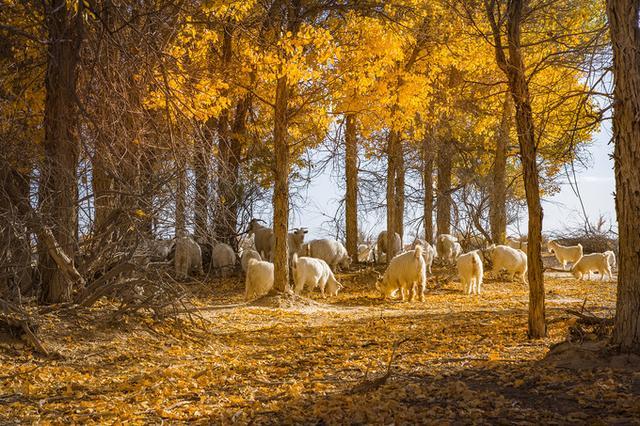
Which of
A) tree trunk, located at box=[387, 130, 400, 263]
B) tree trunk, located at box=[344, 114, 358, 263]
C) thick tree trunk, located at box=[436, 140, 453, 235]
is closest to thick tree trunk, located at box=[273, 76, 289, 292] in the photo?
tree trunk, located at box=[344, 114, 358, 263]

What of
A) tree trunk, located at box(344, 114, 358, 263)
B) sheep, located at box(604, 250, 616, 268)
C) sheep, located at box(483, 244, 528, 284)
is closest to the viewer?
tree trunk, located at box(344, 114, 358, 263)

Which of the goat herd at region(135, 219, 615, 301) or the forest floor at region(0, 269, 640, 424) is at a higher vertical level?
the goat herd at region(135, 219, 615, 301)

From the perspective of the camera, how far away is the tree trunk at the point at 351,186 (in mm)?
20734

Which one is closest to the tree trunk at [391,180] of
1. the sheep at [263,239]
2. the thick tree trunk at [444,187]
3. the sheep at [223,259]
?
the thick tree trunk at [444,187]

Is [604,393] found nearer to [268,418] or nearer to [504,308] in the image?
[268,418]

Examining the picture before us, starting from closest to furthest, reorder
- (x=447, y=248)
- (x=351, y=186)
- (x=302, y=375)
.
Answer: (x=302, y=375) < (x=351, y=186) < (x=447, y=248)

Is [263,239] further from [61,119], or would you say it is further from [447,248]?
[61,119]

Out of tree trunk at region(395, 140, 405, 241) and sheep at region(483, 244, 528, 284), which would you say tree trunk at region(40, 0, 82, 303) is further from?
tree trunk at region(395, 140, 405, 241)

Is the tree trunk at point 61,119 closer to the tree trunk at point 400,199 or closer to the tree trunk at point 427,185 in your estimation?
the tree trunk at point 400,199

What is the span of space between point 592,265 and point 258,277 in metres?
11.4

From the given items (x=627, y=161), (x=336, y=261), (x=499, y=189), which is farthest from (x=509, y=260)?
(x=627, y=161)

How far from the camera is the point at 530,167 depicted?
9773 mm

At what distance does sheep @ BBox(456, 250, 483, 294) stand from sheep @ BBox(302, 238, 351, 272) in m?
6.04

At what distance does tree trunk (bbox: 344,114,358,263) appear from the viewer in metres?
20.7
